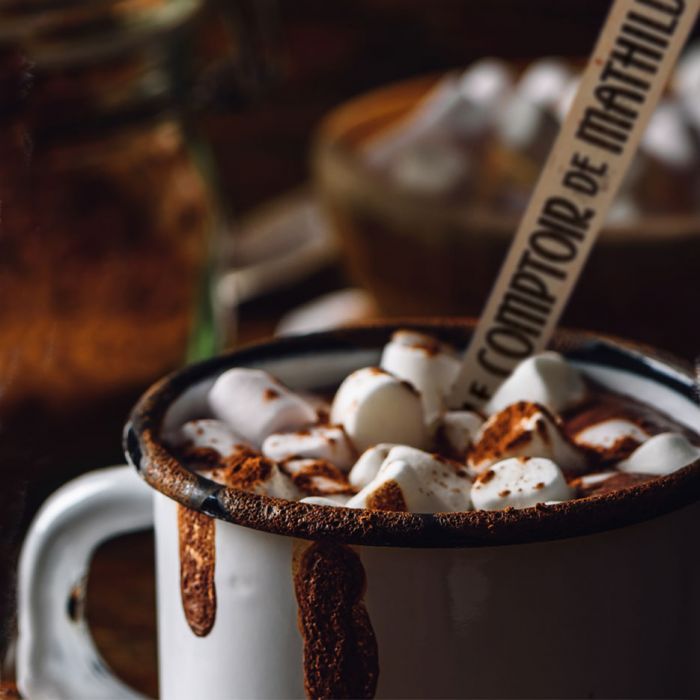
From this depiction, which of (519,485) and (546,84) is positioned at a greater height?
(546,84)

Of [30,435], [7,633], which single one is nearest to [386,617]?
[7,633]

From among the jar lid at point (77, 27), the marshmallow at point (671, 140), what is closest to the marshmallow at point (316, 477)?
the jar lid at point (77, 27)

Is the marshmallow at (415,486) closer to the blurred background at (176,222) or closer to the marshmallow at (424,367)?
the marshmallow at (424,367)

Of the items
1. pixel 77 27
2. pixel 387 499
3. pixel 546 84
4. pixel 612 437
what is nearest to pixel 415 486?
pixel 387 499

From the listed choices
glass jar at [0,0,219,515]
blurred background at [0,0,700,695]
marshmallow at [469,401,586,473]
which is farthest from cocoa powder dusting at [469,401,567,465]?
glass jar at [0,0,219,515]

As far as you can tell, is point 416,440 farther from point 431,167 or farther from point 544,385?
point 431,167

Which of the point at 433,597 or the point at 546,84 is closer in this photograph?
the point at 433,597

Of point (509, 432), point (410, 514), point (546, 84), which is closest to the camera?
point (410, 514)
